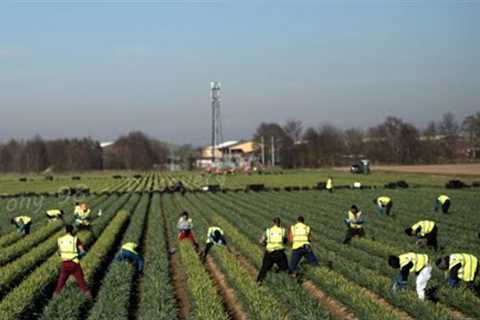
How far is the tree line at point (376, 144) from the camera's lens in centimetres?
11650

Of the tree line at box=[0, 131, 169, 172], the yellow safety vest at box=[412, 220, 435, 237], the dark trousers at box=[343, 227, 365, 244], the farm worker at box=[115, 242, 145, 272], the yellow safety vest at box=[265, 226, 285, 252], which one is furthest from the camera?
the tree line at box=[0, 131, 169, 172]

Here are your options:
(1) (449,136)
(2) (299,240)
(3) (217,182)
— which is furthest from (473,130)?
(2) (299,240)

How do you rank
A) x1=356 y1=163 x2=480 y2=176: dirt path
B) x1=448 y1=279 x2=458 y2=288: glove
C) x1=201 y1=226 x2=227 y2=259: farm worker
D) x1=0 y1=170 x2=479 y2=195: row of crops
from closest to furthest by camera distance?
x1=448 y1=279 x2=458 y2=288: glove → x1=201 y1=226 x2=227 y2=259: farm worker → x1=0 y1=170 x2=479 y2=195: row of crops → x1=356 y1=163 x2=480 y2=176: dirt path

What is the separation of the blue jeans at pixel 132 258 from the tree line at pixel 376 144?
108418 mm

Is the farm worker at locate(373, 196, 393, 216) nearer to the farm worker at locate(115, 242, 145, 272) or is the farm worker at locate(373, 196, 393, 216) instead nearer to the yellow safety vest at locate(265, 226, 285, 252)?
the yellow safety vest at locate(265, 226, 285, 252)

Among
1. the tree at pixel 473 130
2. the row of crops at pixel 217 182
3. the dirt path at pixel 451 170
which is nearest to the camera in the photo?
the row of crops at pixel 217 182

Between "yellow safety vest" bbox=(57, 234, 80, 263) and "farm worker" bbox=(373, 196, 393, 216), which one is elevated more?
"yellow safety vest" bbox=(57, 234, 80, 263)

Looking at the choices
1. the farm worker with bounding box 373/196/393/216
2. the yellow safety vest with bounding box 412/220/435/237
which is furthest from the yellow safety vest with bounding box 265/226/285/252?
the farm worker with bounding box 373/196/393/216

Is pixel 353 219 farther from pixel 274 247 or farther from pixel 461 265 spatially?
pixel 461 265

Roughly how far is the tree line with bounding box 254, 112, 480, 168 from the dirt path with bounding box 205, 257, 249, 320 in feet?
350

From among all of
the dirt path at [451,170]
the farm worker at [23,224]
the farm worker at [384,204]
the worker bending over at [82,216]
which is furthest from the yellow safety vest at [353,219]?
the dirt path at [451,170]

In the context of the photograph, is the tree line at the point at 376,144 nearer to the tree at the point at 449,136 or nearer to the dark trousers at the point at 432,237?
the tree at the point at 449,136

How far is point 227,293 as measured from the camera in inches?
516

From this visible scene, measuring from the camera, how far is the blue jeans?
14.6m
